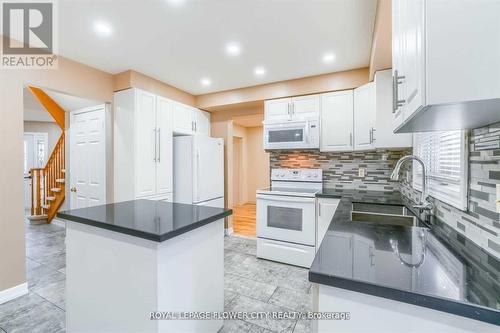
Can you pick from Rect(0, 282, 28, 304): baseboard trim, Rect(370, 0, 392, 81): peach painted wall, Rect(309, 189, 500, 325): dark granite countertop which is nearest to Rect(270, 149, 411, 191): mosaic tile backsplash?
Rect(370, 0, 392, 81): peach painted wall

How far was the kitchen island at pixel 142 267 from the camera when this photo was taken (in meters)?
1.26

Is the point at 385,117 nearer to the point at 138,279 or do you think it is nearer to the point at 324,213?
the point at 324,213

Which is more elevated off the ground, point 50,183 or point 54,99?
point 54,99

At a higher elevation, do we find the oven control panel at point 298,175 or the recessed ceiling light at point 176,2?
the recessed ceiling light at point 176,2

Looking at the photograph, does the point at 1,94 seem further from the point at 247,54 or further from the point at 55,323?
the point at 247,54

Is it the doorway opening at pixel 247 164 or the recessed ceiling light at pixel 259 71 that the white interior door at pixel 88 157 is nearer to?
the recessed ceiling light at pixel 259 71

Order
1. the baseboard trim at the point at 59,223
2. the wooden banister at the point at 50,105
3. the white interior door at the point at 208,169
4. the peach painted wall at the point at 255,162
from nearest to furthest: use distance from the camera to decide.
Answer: the white interior door at the point at 208,169 < the wooden banister at the point at 50,105 < the baseboard trim at the point at 59,223 < the peach painted wall at the point at 255,162

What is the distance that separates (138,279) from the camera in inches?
50.7

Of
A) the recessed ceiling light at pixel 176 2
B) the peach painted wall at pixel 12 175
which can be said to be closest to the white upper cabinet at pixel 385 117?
the recessed ceiling light at pixel 176 2

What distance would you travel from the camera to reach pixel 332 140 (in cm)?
312

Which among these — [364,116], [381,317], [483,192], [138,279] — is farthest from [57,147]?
[483,192]

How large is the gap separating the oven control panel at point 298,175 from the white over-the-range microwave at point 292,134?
51 cm

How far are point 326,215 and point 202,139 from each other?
2.13 m

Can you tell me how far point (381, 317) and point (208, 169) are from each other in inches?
128
